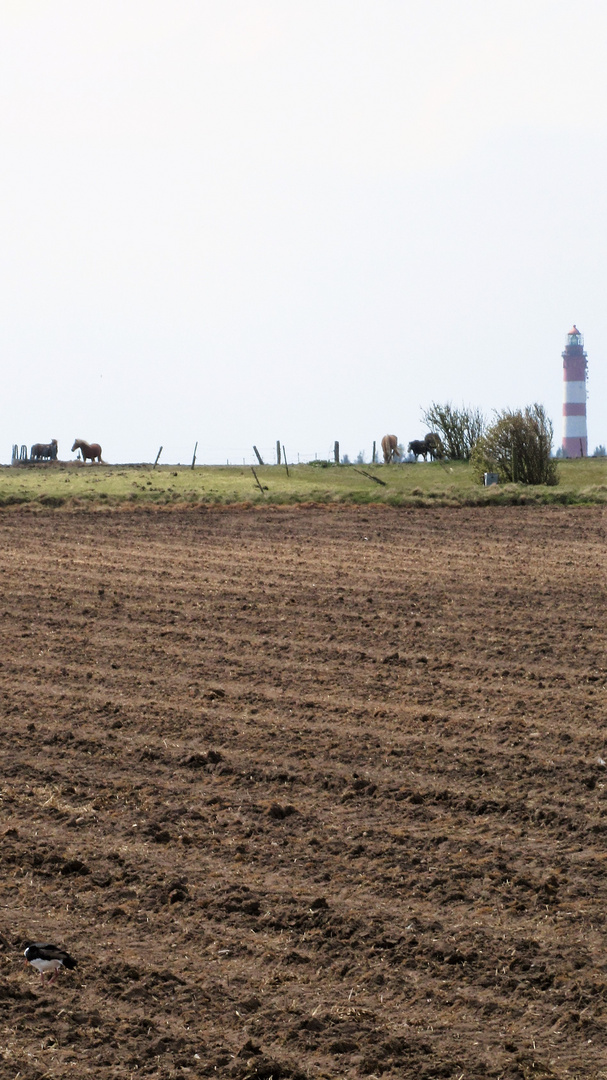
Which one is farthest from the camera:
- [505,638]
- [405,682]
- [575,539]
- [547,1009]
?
[575,539]

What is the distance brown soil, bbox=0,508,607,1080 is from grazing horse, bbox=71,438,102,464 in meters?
35.6

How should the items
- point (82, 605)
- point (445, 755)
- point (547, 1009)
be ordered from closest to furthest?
1. point (547, 1009)
2. point (445, 755)
3. point (82, 605)

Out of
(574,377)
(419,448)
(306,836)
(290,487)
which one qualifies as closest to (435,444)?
(419,448)

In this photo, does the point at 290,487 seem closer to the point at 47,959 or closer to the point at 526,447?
the point at 526,447

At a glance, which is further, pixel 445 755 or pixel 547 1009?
pixel 445 755

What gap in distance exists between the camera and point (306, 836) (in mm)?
7277

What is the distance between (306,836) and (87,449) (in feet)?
145

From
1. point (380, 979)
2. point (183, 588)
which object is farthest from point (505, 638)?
point (380, 979)

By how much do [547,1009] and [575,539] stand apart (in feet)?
54.6

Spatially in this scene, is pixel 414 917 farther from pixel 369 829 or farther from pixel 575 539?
pixel 575 539

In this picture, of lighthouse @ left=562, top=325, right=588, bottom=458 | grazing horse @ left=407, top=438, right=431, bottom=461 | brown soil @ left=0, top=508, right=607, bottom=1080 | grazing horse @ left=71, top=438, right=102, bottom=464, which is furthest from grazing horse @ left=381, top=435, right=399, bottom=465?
lighthouse @ left=562, top=325, right=588, bottom=458

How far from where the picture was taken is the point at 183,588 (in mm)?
16531

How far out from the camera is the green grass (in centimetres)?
2836

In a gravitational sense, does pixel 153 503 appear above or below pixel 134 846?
above
